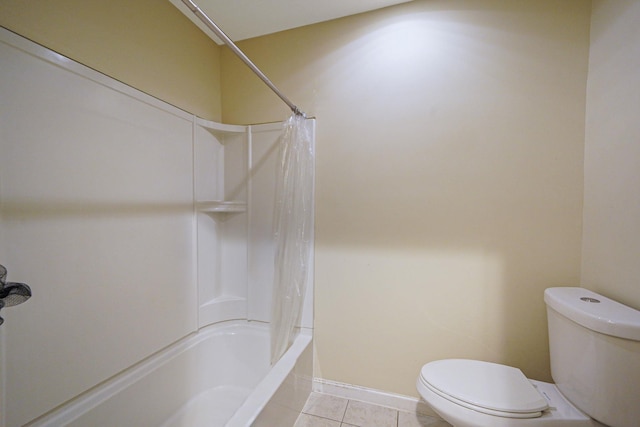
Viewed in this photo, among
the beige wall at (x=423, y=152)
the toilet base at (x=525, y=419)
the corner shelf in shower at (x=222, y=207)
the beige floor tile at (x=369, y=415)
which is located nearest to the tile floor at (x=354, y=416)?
the beige floor tile at (x=369, y=415)

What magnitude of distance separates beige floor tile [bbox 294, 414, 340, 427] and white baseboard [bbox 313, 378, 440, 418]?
0.61 ft

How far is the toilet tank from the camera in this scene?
0.77 metres

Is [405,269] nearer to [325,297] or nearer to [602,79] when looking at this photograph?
[325,297]

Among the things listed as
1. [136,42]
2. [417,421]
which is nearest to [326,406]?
[417,421]

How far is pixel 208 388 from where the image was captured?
4.89 feet

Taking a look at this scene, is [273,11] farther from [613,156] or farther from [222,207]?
[613,156]

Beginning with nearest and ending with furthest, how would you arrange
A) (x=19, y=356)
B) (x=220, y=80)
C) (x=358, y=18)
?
(x=19, y=356) → (x=358, y=18) → (x=220, y=80)

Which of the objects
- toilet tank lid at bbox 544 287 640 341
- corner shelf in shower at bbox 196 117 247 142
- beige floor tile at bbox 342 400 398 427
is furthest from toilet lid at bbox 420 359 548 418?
corner shelf in shower at bbox 196 117 247 142

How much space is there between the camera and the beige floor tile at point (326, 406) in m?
1.31

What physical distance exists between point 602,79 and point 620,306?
911mm

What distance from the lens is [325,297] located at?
1479 millimetres

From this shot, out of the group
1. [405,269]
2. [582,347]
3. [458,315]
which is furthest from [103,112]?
[582,347]

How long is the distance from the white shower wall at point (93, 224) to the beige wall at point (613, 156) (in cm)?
156

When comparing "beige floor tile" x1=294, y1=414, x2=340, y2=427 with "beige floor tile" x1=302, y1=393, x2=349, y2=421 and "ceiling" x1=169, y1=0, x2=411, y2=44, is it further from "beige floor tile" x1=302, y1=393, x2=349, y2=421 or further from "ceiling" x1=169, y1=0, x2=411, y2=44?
"ceiling" x1=169, y1=0, x2=411, y2=44
